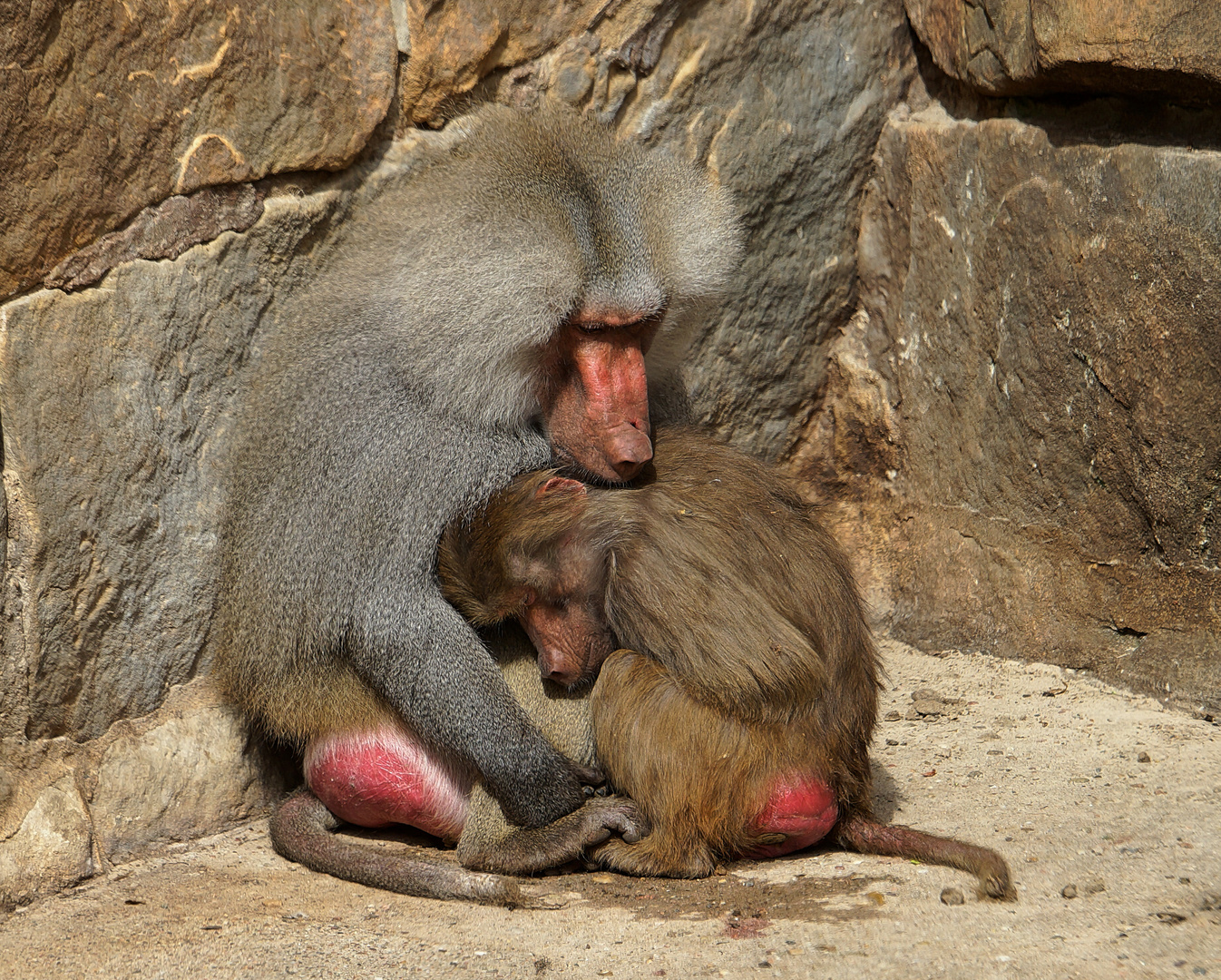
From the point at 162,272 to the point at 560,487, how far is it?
905 mm

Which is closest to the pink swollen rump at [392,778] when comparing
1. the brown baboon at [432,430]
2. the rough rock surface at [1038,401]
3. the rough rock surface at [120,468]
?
the brown baboon at [432,430]

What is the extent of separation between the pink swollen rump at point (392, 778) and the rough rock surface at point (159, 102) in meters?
1.12

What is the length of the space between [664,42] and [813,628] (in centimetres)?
155

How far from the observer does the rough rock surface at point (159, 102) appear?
238 centimetres

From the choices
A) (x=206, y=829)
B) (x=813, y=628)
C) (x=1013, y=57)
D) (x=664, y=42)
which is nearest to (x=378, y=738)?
(x=206, y=829)

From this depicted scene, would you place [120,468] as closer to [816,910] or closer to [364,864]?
[364,864]

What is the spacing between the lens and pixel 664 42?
3291mm

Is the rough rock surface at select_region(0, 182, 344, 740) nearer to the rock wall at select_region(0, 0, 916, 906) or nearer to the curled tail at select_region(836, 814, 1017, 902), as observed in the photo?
the rock wall at select_region(0, 0, 916, 906)

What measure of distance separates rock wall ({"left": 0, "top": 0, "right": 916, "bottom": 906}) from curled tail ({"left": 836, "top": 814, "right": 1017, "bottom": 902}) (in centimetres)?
133

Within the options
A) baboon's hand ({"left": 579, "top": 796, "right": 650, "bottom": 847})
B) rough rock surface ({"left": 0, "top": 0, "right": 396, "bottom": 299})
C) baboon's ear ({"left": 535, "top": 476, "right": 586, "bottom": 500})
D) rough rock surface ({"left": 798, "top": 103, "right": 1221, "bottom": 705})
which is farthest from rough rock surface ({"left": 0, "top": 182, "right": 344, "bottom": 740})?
rough rock surface ({"left": 798, "top": 103, "right": 1221, "bottom": 705})

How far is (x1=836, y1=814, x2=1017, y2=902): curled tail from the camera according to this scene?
7.83ft

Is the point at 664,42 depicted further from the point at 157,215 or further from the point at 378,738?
the point at 378,738

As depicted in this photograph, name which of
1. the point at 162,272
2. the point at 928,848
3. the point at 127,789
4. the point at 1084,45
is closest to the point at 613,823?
the point at 928,848

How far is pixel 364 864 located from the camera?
2.68 meters
